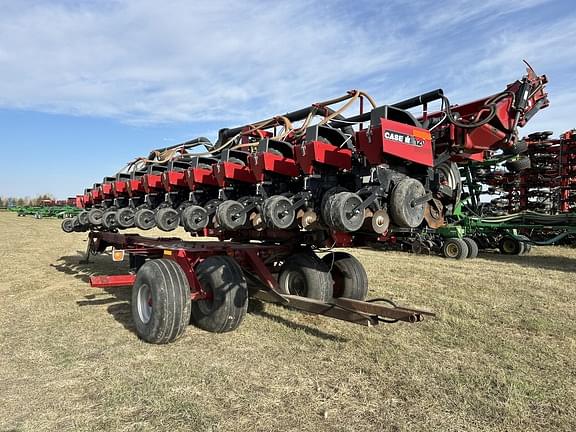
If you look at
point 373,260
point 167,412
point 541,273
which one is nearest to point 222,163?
point 167,412

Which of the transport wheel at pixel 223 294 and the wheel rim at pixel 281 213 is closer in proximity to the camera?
the wheel rim at pixel 281 213

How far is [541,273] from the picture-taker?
360 inches

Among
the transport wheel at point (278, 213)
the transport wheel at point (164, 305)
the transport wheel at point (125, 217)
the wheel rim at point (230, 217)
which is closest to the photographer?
the transport wheel at point (278, 213)

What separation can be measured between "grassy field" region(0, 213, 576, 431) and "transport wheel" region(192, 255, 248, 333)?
0.64 feet

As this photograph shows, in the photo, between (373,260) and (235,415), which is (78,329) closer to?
(235,415)

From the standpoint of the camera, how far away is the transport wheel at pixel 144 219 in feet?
24.3

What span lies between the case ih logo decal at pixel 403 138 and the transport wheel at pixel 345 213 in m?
0.60

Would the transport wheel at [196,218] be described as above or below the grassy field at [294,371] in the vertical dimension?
above

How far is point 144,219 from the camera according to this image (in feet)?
24.4

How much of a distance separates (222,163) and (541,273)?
718 centimetres

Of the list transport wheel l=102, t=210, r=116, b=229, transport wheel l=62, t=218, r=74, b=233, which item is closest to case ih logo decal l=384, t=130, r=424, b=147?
transport wheel l=102, t=210, r=116, b=229

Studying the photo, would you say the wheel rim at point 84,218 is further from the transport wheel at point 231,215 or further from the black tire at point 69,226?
the transport wheel at point 231,215

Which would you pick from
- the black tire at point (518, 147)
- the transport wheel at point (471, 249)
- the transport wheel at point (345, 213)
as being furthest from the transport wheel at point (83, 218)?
the transport wheel at point (471, 249)

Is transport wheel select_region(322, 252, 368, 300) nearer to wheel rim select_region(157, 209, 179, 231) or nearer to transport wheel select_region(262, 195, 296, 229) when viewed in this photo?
transport wheel select_region(262, 195, 296, 229)
